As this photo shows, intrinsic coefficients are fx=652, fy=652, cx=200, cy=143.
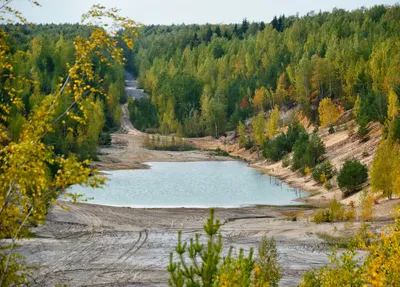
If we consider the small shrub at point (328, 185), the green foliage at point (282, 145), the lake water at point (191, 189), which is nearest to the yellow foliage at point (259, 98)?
the green foliage at point (282, 145)

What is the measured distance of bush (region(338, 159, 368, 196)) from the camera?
2152 inches

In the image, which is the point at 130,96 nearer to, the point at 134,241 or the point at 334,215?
the point at 334,215

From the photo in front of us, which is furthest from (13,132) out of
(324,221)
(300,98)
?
(300,98)

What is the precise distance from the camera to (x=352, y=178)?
54.9 meters

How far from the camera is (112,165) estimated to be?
83.9 metres

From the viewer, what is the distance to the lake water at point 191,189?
5584 cm

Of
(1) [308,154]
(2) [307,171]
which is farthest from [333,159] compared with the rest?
(2) [307,171]

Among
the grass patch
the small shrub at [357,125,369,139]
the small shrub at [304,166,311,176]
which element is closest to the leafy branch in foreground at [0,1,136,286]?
the grass patch

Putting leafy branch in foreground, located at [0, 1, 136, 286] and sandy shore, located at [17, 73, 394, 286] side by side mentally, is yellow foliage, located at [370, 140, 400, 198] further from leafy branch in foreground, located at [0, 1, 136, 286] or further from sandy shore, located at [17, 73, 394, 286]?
leafy branch in foreground, located at [0, 1, 136, 286]

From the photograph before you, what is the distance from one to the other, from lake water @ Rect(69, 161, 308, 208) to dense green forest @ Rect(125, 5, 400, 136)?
50.9 feet

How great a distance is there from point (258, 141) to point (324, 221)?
55531 mm

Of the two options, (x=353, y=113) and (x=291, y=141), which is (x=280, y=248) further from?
(x=353, y=113)

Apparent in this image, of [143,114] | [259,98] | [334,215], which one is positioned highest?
[259,98]

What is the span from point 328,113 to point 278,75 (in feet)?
106
